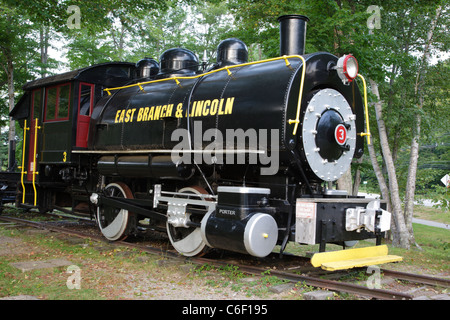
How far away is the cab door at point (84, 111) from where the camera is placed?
8741mm

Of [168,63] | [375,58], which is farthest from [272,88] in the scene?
[375,58]

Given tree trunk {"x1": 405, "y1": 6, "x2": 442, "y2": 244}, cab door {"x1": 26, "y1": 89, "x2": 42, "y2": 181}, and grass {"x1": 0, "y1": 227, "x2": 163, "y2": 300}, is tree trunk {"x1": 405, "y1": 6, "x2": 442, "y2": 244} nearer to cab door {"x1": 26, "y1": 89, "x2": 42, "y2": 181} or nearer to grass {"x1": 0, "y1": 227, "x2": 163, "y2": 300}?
grass {"x1": 0, "y1": 227, "x2": 163, "y2": 300}

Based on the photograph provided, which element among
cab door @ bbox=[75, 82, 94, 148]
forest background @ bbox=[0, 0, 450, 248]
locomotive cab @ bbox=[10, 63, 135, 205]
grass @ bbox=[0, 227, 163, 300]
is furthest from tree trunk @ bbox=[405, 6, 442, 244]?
grass @ bbox=[0, 227, 163, 300]

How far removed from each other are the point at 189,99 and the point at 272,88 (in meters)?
Answer: 1.64

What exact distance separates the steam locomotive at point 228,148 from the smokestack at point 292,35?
0.02 meters

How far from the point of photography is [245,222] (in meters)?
5.16

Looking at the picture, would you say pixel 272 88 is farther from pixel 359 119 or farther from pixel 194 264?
pixel 194 264

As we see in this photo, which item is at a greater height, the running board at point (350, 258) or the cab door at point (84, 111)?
the cab door at point (84, 111)

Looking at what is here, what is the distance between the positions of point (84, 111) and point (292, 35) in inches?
195

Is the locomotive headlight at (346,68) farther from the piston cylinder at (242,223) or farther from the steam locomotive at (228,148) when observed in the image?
the piston cylinder at (242,223)

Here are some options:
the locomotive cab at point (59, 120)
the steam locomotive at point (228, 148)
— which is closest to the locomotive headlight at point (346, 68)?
the steam locomotive at point (228, 148)

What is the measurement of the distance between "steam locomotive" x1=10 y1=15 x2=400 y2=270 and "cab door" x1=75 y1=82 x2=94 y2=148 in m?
0.02

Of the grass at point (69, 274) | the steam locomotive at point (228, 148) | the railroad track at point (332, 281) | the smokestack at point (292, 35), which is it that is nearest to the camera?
the railroad track at point (332, 281)

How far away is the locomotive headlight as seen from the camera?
5859 mm
